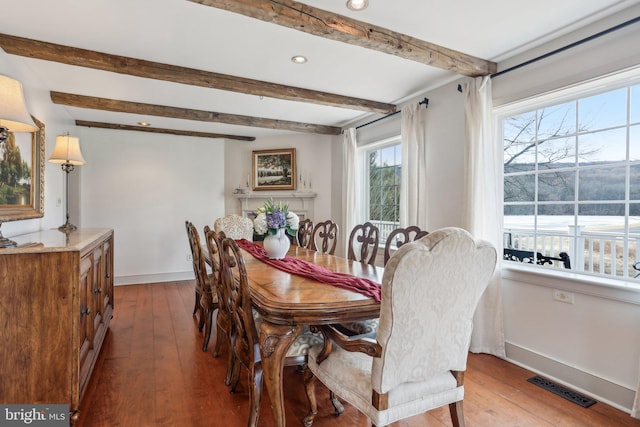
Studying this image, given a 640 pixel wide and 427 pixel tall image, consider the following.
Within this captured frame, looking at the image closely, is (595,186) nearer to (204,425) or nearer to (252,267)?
(252,267)

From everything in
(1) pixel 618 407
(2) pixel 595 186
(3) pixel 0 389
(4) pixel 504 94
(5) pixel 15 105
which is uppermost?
(4) pixel 504 94

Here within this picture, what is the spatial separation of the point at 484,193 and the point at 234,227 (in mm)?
2867

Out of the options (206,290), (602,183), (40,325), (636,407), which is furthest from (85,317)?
(602,183)

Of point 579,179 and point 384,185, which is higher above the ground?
point 384,185

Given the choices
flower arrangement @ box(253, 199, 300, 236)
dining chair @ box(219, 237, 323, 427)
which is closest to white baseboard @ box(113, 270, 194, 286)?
flower arrangement @ box(253, 199, 300, 236)

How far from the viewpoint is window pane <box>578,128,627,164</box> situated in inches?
91.9

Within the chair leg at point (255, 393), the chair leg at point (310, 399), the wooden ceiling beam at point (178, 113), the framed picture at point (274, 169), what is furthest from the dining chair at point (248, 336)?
the framed picture at point (274, 169)

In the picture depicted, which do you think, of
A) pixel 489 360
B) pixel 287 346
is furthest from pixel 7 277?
pixel 489 360

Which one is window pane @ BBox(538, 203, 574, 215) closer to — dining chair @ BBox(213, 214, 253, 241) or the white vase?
the white vase

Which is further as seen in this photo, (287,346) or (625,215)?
(625,215)

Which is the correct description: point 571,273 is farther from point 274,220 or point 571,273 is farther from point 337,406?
point 274,220

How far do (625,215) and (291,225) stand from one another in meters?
2.33

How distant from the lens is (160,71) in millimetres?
3020

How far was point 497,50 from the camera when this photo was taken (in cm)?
278
